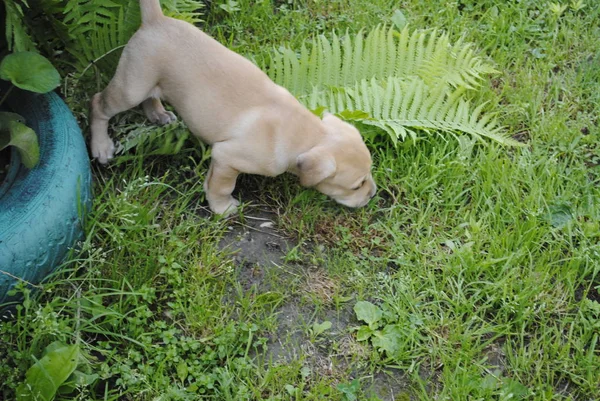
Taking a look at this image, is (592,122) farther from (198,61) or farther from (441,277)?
(198,61)

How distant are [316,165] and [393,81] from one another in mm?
1271

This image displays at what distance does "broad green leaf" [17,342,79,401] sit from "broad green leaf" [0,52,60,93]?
1.30 m

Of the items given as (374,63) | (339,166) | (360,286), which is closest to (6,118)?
(339,166)

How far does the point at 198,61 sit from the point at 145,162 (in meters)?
0.76

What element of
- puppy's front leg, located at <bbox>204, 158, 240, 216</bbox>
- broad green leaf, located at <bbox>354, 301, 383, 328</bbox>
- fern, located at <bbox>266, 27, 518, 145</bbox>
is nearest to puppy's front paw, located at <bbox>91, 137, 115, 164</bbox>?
puppy's front leg, located at <bbox>204, 158, 240, 216</bbox>

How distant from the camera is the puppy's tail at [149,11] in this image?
13.3ft

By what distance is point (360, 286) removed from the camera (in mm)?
4066

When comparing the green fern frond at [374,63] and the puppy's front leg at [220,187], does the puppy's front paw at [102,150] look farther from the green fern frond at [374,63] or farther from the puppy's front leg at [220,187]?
the green fern frond at [374,63]

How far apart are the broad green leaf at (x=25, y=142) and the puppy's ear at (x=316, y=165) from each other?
4.52ft

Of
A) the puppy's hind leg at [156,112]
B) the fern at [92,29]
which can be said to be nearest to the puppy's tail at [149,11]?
the fern at [92,29]

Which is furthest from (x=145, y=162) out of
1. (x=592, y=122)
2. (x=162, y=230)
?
(x=592, y=122)

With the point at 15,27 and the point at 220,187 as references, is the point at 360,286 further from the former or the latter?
the point at 15,27

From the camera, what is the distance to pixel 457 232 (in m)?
4.41

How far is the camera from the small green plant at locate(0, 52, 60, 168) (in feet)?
11.5
